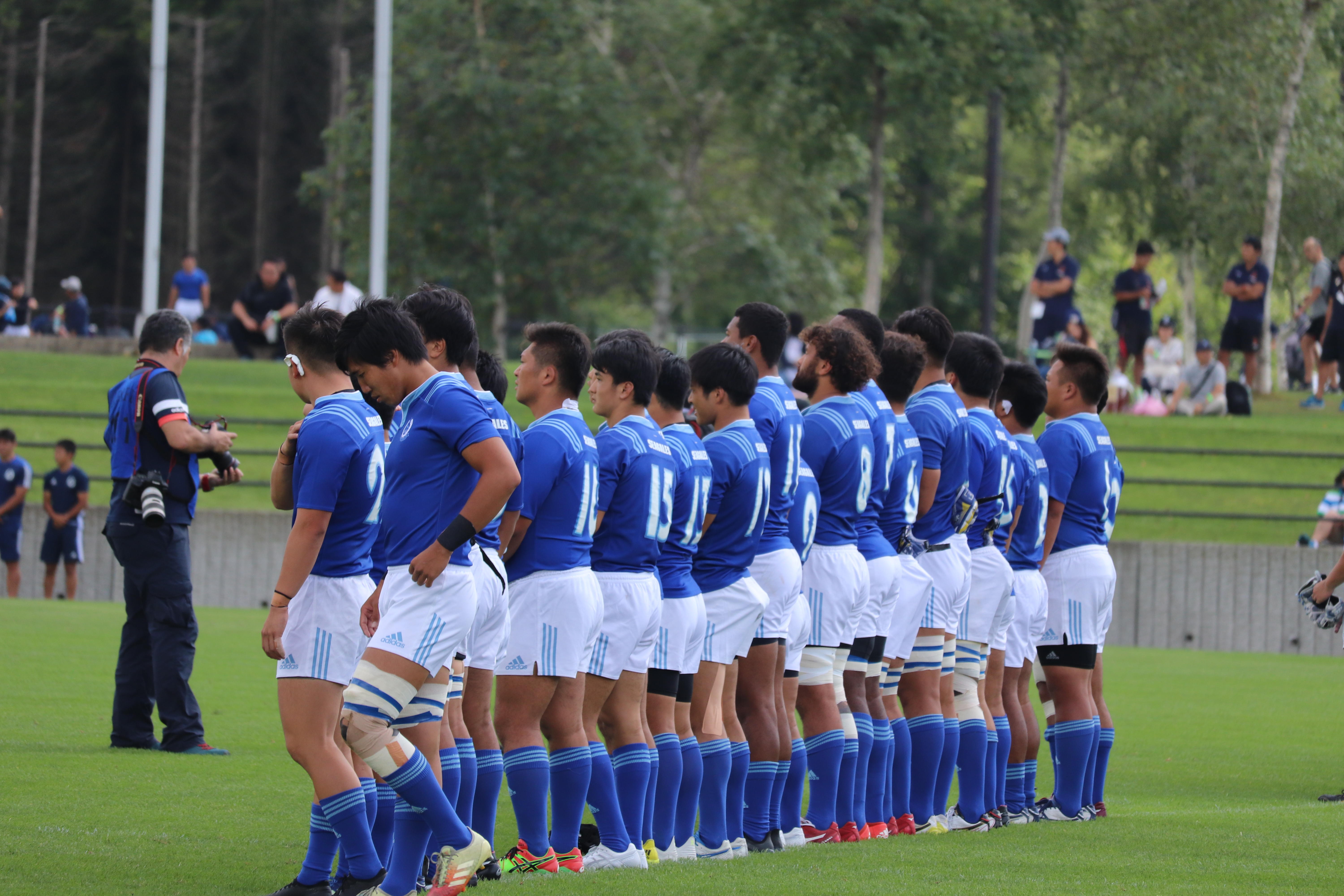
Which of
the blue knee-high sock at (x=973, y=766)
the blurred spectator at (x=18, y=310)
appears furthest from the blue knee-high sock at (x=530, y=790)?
the blurred spectator at (x=18, y=310)

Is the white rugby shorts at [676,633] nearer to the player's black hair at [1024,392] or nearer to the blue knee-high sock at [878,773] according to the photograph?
the blue knee-high sock at [878,773]

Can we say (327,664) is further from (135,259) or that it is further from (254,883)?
(135,259)

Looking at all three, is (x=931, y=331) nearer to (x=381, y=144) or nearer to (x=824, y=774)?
(x=824, y=774)

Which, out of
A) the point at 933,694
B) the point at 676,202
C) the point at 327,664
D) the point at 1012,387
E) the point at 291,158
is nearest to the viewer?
the point at 327,664

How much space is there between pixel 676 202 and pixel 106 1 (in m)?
23.8

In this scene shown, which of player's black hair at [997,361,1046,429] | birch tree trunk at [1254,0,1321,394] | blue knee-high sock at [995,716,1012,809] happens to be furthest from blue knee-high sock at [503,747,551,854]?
birch tree trunk at [1254,0,1321,394]

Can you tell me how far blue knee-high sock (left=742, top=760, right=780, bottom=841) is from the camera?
23.6 ft

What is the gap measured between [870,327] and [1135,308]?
53.5 ft

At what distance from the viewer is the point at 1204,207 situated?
32844mm

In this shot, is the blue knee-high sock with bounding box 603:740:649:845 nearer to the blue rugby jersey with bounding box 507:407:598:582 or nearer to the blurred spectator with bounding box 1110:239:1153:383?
the blue rugby jersey with bounding box 507:407:598:582

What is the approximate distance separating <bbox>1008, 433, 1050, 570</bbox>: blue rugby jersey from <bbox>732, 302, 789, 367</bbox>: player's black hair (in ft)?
5.52

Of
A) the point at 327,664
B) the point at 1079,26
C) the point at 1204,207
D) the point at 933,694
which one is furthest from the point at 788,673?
the point at 1204,207

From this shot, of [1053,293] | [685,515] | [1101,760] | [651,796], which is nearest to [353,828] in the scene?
[651,796]

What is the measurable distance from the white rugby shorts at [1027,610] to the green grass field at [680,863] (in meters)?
1.02
